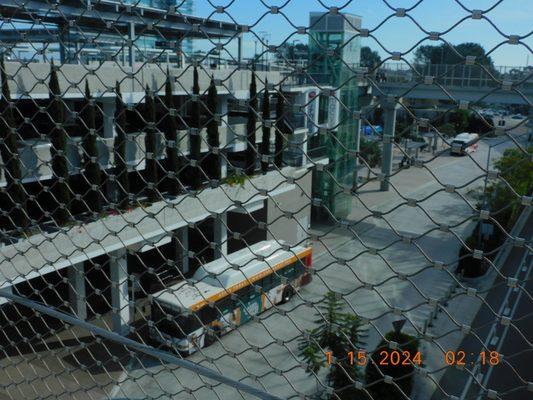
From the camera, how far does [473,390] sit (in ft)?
8.61

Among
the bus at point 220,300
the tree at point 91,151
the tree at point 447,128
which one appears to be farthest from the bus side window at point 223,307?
the tree at point 447,128

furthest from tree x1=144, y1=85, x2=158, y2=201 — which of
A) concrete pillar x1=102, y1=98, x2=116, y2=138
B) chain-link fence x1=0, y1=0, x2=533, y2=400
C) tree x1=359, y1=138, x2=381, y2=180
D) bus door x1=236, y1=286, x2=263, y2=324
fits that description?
concrete pillar x1=102, y1=98, x2=116, y2=138

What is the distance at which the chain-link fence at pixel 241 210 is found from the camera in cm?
80

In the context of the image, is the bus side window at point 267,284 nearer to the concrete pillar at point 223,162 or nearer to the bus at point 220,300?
the bus at point 220,300

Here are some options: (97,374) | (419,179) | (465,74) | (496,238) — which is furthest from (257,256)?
(419,179)

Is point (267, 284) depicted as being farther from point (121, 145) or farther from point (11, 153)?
point (11, 153)

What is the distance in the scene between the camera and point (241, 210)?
1150 mm

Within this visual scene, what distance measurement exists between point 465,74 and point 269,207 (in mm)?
3650

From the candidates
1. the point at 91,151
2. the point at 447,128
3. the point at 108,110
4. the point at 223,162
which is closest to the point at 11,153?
the point at 91,151

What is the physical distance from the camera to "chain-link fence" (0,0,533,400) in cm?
80

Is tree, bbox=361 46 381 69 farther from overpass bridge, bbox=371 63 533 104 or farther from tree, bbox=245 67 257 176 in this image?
tree, bbox=245 67 257 176

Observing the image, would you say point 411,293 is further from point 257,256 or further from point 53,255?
point 257,256

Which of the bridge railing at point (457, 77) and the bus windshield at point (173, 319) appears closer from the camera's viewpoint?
the bridge railing at point (457, 77)

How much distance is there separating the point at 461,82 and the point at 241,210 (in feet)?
1.73
